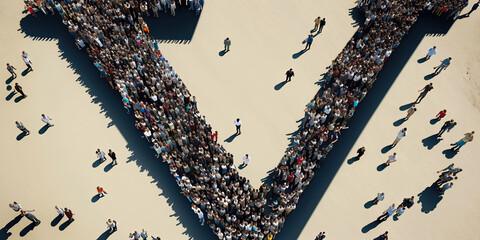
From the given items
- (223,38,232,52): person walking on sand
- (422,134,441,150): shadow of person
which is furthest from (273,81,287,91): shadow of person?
(422,134,441,150): shadow of person

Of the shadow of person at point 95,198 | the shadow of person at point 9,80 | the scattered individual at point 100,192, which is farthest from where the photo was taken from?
the shadow of person at point 9,80

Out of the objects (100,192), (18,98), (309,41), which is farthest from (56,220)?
(309,41)

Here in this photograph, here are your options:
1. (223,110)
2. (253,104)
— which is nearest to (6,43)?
(223,110)

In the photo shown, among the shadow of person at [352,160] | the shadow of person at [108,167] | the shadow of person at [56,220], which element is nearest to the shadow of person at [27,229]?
the shadow of person at [56,220]

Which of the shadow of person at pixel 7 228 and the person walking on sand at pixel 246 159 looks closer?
the shadow of person at pixel 7 228

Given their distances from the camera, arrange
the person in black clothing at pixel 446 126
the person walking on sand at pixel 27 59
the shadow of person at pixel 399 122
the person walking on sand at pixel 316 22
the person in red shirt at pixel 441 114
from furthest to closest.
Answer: the person walking on sand at pixel 316 22
the person walking on sand at pixel 27 59
the shadow of person at pixel 399 122
the person in red shirt at pixel 441 114
the person in black clothing at pixel 446 126

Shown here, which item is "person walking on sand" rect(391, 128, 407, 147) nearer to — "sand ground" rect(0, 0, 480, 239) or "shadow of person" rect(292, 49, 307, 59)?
"sand ground" rect(0, 0, 480, 239)

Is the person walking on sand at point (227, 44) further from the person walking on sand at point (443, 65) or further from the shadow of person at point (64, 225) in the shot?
the shadow of person at point (64, 225)

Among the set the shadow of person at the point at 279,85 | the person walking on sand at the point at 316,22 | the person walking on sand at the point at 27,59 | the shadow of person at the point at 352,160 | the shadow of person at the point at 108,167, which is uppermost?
the person walking on sand at the point at 316,22
